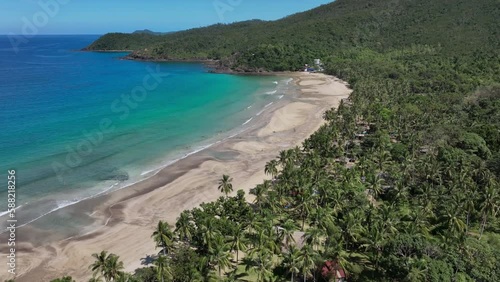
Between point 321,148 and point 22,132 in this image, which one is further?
point 22,132

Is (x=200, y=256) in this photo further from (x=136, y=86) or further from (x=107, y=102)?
(x=136, y=86)

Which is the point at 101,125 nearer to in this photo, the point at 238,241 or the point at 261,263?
the point at 238,241

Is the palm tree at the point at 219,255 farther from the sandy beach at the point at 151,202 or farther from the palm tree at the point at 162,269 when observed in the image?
the sandy beach at the point at 151,202

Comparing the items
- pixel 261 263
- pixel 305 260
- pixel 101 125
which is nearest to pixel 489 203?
pixel 305 260

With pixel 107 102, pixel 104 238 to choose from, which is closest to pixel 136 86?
pixel 107 102

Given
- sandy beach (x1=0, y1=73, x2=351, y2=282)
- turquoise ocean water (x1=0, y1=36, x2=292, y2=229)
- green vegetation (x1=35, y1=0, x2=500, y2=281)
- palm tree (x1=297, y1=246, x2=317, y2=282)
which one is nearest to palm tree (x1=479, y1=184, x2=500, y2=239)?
green vegetation (x1=35, y1=0, x2=500, y2=281)
